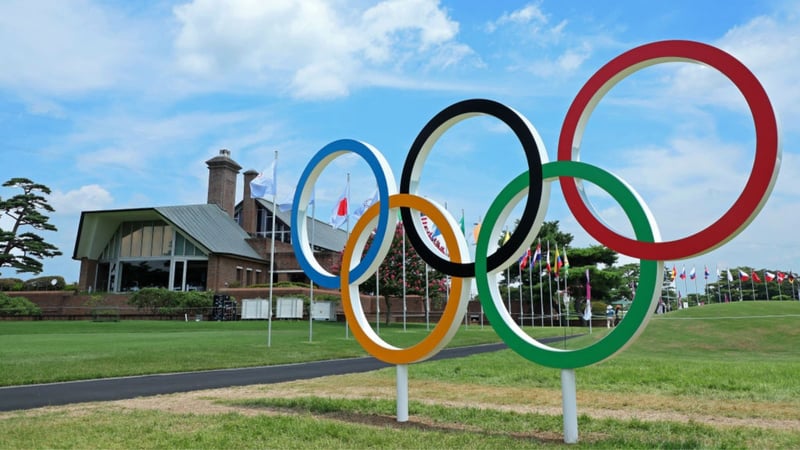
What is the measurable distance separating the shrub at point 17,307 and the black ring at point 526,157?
45760 millimetres

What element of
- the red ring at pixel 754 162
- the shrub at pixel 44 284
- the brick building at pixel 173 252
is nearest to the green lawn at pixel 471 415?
the red ring at pixel 754 162

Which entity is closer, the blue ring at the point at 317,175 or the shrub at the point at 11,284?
the blue ring at the point at 317,175

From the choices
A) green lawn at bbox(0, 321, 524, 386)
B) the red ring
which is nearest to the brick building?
green lawn at bbox(0, 321, 524, 386)

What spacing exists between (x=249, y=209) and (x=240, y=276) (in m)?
9.88

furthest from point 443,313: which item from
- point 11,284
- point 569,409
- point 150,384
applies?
point 11,284

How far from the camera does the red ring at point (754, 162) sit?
21.6ft

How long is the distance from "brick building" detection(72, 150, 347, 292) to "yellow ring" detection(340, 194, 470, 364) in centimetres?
4083

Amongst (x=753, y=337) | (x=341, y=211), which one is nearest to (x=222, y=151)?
(x=341, y=211)

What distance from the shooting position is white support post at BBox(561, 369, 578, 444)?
286 inches

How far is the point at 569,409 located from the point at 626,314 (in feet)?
4.68

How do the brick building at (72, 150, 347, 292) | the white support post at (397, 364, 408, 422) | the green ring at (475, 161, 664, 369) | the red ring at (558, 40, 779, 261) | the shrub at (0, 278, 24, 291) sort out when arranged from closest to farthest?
the red ring at (558, 40, 779, 261) < the green ring at (475, 161, 664, 369) < the white support post at (397, 364, 408, 422) < the brick building at (72, 150, 347, 292) < the shrub at (0, 278, 24, 291)

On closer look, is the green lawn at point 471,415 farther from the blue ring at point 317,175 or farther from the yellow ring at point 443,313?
the blue ring at point 317,175

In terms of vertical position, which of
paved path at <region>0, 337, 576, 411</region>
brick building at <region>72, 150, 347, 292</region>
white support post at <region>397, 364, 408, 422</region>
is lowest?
→ paved path at <region>0, 337, 576, 411</region>

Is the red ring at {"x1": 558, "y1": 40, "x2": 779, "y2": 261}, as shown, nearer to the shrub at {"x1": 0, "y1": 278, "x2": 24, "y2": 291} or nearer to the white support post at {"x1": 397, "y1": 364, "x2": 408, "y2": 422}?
the white support post at {"x1": 397, "y1": 364, "x2": 408, "y2": 422}
